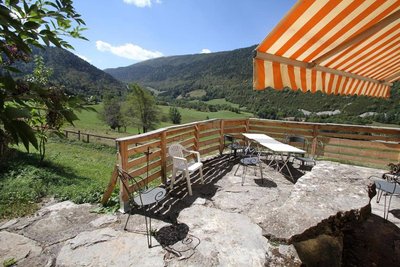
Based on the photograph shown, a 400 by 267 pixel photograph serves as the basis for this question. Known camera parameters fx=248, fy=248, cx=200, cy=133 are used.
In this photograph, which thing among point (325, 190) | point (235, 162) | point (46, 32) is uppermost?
point (46, 32)

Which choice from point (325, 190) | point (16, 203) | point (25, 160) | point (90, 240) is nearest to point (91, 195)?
point (16, 203)

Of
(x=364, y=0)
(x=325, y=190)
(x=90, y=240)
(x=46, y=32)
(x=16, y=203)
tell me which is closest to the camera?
(x=46, y=32)

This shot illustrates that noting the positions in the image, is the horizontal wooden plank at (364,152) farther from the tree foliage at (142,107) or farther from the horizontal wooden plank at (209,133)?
the tree foliage at (142,107)

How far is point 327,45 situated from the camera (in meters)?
2.65

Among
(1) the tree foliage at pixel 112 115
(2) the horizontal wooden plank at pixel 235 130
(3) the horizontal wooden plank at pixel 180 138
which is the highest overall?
(3) the horizontal wooden plank at pixel 180 138

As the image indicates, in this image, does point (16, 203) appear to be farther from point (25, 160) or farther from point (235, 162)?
point (235, 162)

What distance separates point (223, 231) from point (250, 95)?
2674 inches

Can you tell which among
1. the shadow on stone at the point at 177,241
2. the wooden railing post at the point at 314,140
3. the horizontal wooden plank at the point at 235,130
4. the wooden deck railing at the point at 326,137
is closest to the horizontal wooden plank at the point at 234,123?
the wooden deck railing at the point at 326,137

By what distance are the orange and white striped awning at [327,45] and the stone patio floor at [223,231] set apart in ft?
5.19

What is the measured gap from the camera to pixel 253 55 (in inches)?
95.8

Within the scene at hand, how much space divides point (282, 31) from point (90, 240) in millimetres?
3285

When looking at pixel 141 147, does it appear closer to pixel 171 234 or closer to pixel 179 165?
pixel 179 165

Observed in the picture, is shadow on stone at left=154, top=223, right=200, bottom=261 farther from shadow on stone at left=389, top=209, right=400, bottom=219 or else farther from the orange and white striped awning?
shadow on stone at left=389, top=209, right=400, bottom=219

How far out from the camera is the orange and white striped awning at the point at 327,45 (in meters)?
2.18
